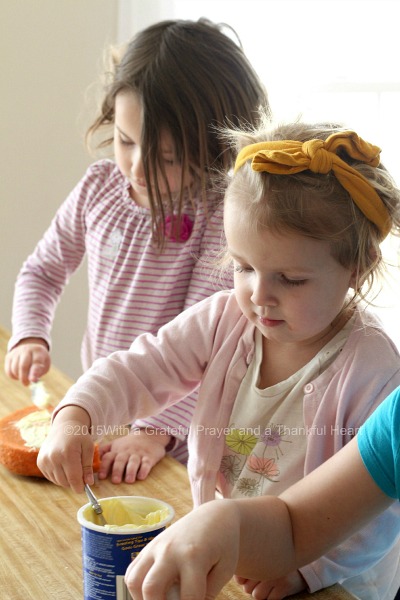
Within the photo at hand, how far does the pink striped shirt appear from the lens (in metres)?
1.55

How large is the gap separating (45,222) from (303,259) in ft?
6.97

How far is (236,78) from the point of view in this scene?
4.98 ft

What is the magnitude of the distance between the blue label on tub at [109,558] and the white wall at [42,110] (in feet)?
7.24

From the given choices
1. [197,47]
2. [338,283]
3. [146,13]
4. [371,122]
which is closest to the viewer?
[338,283]

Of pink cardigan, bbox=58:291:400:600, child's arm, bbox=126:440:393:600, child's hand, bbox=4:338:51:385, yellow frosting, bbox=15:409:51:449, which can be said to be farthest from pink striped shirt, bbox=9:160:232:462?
child's arm, bbox=126:440:393:600

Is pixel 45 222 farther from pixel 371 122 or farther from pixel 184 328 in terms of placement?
pixel 184 328

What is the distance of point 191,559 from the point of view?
70cm

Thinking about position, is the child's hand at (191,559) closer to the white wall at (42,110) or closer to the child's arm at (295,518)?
the child's arm at (295,518)

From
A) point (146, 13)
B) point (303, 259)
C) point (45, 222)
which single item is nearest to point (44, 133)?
point (45, 222)

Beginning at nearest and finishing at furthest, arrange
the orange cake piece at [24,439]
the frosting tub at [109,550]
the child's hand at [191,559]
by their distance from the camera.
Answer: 1. the child's hand at [191,559]
2. the frosting tub at [109,550]
3. the orange cake piece at [24,439]

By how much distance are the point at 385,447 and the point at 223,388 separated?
307 millimetres

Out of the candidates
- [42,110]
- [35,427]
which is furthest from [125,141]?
[42,110]

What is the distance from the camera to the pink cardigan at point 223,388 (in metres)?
0.97

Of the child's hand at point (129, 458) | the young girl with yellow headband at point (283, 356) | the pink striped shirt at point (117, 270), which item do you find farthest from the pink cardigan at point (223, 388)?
the pink striped shirt at point (117, 270)
